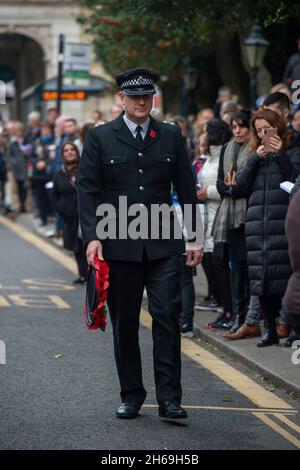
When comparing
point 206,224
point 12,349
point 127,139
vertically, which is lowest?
point 12,349

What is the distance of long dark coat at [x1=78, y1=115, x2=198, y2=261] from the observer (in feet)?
28.0

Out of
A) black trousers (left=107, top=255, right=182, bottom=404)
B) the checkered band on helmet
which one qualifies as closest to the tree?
the checkered band on helmet

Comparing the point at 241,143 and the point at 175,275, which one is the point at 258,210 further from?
the point at 175,275

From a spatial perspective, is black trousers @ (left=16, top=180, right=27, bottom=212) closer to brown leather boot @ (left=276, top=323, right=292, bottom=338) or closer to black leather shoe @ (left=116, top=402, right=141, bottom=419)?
brown leather boot @ (left=276, top=323, right=292, bottom=338)

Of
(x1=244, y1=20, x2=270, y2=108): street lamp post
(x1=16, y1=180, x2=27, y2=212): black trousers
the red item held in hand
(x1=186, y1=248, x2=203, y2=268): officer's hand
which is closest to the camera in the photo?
the red item held in hand

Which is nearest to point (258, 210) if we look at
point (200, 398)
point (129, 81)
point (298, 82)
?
point (200, 398)

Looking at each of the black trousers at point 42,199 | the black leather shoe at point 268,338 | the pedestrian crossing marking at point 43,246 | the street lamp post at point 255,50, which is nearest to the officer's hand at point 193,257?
the black leather shoe at point 268,338

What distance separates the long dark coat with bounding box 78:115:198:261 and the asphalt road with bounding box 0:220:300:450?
40.6 inches

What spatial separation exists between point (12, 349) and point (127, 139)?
3171 mm

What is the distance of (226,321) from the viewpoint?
1250cm

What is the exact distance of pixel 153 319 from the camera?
8.58m

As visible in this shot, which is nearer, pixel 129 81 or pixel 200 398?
pixel 129 81

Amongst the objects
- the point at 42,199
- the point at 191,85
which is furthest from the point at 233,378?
the point at 191,85

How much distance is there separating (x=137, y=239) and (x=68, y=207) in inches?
293
